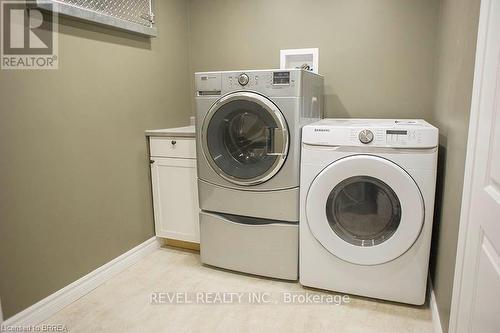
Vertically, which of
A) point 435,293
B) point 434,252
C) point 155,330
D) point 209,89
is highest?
point 209,89

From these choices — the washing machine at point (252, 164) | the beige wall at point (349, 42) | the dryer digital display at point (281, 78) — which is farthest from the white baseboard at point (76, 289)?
the beige wall at point (349, 42)

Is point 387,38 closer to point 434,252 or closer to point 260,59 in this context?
point 260,59

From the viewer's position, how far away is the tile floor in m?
1.67

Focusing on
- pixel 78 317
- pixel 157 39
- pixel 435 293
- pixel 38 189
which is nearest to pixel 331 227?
pixel 435 293

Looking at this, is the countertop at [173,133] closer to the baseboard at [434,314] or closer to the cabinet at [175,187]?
the cabinet at [175,187]

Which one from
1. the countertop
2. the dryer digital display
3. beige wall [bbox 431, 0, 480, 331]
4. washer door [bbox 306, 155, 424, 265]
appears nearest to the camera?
beige wall [bbox 431, 0, 480, 331]

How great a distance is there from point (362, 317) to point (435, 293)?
0.40 m

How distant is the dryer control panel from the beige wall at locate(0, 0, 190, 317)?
47.9 inches

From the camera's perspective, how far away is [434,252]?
1899mm

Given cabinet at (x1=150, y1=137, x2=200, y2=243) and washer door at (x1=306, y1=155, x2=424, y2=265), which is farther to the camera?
cabinet at (x1=150, y1=137, x2=200, y2=243)

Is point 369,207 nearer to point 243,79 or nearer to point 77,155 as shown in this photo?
point 243,79

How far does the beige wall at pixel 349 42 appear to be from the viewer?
228 centimetres

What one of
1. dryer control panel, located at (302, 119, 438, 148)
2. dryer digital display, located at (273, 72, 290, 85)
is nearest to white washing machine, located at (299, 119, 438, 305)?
dryer control panel, located at (302, 119, 438, 148)

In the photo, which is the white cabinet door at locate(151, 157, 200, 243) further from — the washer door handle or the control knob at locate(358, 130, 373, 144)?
the control knob at locate(358, 130, 373, 144)
